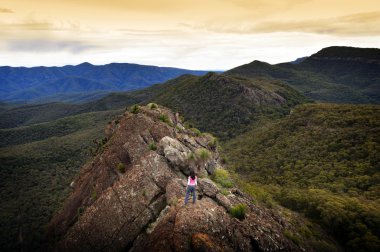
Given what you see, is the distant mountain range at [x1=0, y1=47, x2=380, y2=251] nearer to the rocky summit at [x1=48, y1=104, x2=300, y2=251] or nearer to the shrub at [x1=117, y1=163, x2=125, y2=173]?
the rocky summit at [x1=48, y1=104, x2=300, y2=251]

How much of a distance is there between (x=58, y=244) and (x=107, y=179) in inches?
277

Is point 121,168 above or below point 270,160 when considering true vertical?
above

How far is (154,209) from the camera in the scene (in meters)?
23.4

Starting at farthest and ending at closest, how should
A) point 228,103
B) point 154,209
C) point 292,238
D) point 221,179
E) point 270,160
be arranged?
1. point 228,103
2. point 270,160
3. point 221,179
4. point 154,209
5. point 292,238

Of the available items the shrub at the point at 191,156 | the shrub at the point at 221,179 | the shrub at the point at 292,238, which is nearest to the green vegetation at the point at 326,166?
the shrub at the point at 221,179

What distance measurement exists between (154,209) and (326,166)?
5620 centimetres

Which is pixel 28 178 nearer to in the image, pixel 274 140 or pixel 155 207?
pixel 274 140

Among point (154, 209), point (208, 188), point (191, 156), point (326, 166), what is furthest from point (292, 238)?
point (326, 166)

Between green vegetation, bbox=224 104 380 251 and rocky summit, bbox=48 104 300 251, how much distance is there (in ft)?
68.2

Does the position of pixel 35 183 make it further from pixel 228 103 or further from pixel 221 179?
pixel 221 179

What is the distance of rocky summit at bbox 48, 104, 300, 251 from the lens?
1916 centimetres

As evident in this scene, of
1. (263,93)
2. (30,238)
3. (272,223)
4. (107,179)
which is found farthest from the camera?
(263,93)

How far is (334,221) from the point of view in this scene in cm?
4209

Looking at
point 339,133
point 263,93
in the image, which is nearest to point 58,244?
point 339,133
